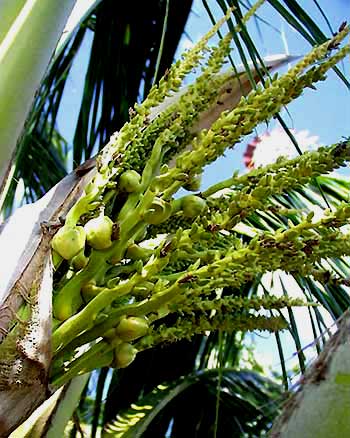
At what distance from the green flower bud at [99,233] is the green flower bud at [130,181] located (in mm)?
59

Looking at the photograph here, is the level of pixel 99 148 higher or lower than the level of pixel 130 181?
higher

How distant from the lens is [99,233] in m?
0.61

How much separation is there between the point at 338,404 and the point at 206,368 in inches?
78.6

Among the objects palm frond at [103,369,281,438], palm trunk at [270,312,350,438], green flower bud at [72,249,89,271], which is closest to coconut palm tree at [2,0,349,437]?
palm frond at [103,369,281,438]

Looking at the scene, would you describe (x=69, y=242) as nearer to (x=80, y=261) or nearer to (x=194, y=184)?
(x=80, y=261)

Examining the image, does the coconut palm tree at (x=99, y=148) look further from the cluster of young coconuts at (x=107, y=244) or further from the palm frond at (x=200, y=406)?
the cluster of young coconuts at (x=107, y=244)

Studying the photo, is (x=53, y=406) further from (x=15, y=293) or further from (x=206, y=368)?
(x=206, y=368)

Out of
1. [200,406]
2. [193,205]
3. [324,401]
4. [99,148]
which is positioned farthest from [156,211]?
[200,406]

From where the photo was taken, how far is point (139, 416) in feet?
6.29

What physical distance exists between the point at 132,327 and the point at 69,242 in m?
0.10

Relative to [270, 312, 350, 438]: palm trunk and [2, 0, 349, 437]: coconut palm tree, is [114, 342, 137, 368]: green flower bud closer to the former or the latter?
[270, 312, 350, 438]: palm trunk

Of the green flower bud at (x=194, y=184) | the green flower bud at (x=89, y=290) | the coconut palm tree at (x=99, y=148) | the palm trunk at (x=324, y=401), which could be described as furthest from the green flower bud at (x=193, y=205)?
the coconut palm tree at (x=99, y=148)

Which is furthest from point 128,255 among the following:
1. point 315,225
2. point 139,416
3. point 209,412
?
point 209,412

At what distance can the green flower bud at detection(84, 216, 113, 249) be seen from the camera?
61 centimetres
